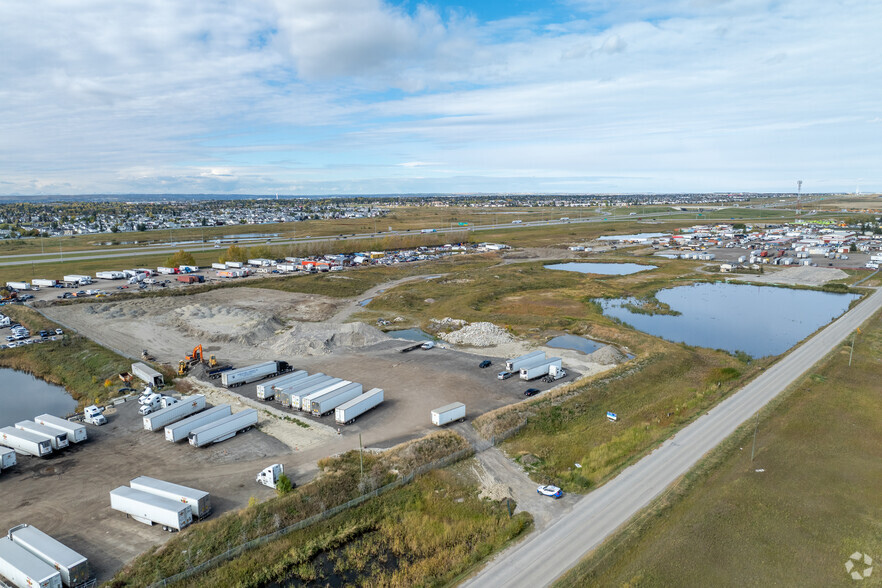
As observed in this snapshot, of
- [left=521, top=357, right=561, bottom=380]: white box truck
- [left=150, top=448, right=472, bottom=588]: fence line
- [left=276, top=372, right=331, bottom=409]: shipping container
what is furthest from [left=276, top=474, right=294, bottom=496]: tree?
[left=521, top=357, right=561, bottom=380]: white box truck

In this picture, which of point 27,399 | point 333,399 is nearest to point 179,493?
point 333,399

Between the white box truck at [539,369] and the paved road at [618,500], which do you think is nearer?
the paved road at [618,500]

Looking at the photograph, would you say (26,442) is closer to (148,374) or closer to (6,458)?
(6,458)

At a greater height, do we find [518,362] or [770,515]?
[518,362]

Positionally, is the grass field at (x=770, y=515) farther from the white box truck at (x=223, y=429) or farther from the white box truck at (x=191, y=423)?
the white box truck at (x=191, y=423)

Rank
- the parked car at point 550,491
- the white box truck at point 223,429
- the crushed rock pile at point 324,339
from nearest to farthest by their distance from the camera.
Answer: the parked car at point 550,491
the white box truck at point 223,429
the crushed rock pile at point 324,339

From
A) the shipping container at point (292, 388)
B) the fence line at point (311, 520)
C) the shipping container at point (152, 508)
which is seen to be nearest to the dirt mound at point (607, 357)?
the fence line at point (311, 520)

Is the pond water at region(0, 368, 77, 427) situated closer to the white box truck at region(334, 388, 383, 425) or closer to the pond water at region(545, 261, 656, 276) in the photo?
the white box truck at region(334, 388, 383, 425)
